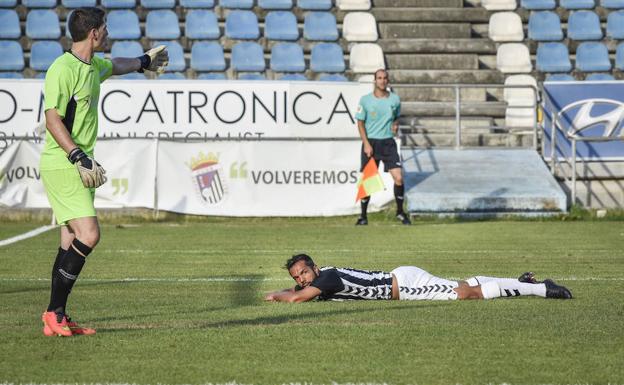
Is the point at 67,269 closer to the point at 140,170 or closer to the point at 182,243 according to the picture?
the point at 182,243

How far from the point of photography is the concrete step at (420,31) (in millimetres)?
25125

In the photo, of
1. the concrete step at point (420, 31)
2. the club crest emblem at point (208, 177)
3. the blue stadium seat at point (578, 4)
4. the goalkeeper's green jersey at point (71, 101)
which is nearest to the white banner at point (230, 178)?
the club crest emblem at point (208, 177)

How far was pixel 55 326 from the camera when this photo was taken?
7254 mm

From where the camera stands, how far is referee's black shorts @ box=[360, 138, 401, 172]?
1800cm

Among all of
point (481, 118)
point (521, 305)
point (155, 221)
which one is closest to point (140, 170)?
point (155, 221)

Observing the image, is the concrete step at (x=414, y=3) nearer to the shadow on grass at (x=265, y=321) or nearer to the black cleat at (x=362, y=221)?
the black cleat at (x=362, y=221)

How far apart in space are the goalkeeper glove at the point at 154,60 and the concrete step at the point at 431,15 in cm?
1726

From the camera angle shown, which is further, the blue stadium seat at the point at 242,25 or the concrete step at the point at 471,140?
the blue stadium seat at the point at 242,25

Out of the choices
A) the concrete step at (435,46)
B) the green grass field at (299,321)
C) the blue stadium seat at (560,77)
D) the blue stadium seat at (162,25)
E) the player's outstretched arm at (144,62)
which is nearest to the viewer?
the green grass field at (299,321)

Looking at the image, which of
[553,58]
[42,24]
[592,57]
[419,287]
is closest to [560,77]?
[553,58]

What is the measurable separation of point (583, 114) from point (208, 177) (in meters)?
6.96

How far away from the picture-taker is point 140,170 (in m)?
19.2

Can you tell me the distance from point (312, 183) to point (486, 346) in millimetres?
12505

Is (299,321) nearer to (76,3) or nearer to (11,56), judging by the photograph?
(11,56)
